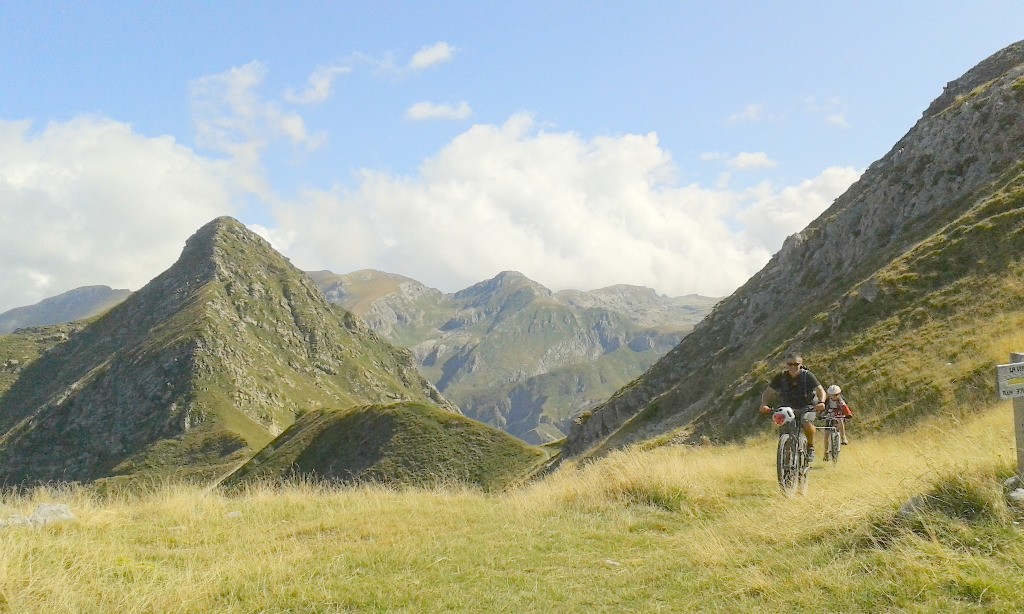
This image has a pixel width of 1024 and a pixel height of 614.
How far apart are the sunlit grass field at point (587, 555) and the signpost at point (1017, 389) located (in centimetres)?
36

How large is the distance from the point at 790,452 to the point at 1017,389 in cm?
445

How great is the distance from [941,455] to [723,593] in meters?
4.94

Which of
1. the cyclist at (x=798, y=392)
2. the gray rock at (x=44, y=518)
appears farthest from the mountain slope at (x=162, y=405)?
the cyclist at (x=798, y=392)

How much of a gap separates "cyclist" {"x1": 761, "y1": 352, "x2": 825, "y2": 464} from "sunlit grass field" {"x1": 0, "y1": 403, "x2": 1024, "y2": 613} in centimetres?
144

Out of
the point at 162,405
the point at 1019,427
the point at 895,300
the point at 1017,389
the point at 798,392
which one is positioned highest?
the point at 162,405

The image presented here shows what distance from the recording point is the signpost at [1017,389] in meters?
7.04

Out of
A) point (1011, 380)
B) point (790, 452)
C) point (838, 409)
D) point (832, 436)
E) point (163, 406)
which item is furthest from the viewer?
point (163, 406)

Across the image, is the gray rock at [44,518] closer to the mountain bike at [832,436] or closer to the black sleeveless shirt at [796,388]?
the black sleeveless shirt at [796,388]

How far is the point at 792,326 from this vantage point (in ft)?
144

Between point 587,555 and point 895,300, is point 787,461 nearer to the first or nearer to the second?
point 587,555

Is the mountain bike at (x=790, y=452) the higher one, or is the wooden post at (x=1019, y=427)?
the wooden post at (x=1019, y=427)

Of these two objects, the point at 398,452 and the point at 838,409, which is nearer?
the point at 838,409

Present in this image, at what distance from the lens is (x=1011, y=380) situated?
7.31 metres

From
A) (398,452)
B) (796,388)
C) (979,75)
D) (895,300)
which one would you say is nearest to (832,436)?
(796,388)
